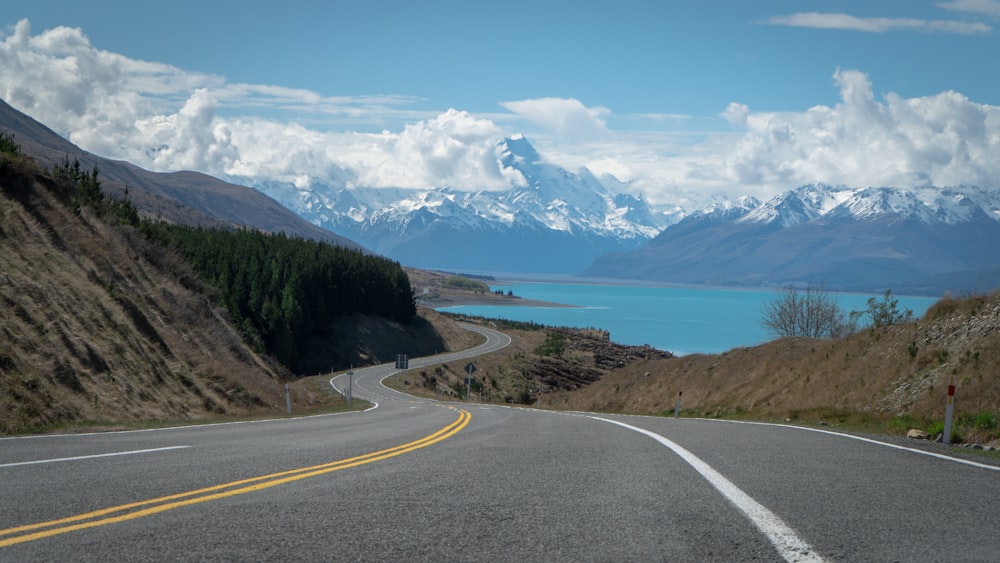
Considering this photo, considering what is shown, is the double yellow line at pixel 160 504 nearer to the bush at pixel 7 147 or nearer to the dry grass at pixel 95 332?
the dry grass at pixel 95 332

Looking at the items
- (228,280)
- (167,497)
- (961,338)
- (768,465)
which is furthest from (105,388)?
(228,280)

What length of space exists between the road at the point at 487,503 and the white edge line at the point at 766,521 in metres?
0.02

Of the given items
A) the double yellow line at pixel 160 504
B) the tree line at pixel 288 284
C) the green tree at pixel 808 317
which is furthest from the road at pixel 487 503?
the green tree at pixel 808 317

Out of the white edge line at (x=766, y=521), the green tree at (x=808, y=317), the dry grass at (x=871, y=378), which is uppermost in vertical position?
the green tree at (x=808, y=317)

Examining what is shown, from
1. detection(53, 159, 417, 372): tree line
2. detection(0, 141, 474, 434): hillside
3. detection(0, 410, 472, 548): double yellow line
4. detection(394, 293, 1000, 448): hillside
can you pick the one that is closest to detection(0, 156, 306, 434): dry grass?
detection(0, 141, 474, 434): hillside

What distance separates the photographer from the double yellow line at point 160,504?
5672 millimetres

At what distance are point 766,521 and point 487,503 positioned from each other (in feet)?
7.33

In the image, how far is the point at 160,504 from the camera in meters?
6.68

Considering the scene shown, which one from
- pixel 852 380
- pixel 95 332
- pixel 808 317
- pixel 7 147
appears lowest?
pixel 95 332

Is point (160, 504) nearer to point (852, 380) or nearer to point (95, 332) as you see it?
point (95, 332)

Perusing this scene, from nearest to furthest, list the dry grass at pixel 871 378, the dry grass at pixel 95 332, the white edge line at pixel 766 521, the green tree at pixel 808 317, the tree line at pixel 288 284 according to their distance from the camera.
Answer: the white edge line at pixel 766 521, the dry grass at pixel 871 378, the dry grass at pixel 95 332, the green tree at pixel 808 317, the tree line at pixel 288 284

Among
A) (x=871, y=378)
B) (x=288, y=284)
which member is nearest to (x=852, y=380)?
(x=871, y=378)

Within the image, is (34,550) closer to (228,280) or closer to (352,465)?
(352,465)

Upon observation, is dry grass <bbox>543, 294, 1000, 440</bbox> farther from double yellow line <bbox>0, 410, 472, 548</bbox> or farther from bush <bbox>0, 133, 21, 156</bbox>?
bush <bbox>0, 133, 21, 156</bbox>
